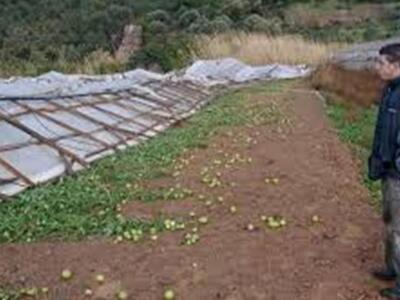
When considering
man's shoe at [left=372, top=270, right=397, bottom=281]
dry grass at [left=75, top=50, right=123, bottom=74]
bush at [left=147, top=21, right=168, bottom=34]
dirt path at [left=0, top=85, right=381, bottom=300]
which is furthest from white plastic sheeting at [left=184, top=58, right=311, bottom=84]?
man's shoe at [left=372, top=270, right=397, bottom=281]

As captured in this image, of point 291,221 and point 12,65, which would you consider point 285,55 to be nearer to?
point 12,65

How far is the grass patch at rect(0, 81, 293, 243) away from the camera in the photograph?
7.73 meters

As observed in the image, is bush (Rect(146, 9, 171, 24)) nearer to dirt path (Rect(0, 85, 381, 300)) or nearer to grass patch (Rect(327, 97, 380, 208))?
grass patch (Rect(327, 97, 380, 208))

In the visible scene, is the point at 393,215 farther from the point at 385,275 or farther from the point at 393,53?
the point at 393,53

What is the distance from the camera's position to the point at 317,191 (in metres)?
9.02

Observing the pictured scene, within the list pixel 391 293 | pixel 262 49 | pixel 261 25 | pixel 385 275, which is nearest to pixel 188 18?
pixel 261 25

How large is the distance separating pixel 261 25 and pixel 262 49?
6464 millimetres

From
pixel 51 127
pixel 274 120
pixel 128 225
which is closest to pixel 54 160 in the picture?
pixel 51 127

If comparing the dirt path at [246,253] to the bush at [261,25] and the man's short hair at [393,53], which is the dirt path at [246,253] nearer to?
the man's short hair at [393,53]

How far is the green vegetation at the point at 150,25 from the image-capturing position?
30.1 metres

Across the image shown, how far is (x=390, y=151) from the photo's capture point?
5.78m

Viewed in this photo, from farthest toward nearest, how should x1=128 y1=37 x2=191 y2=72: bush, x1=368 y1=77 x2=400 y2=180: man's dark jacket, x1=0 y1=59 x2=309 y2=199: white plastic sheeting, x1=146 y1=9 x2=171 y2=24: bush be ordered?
1. x1=146 y1=9 x2=171 y2=24: bush
2. x1=128 y1=37 x2=191 y2=72: bush
3. x1=0 y1=59 x2=309 y2=199: white plastic sheeting
4. x1=368 y1=77 x2=400 y2=180: man's dark jacket

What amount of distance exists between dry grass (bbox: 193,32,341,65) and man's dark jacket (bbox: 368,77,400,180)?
2194 cm

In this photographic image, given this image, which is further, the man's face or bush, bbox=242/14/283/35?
bush, bbox=242/14/283/35
